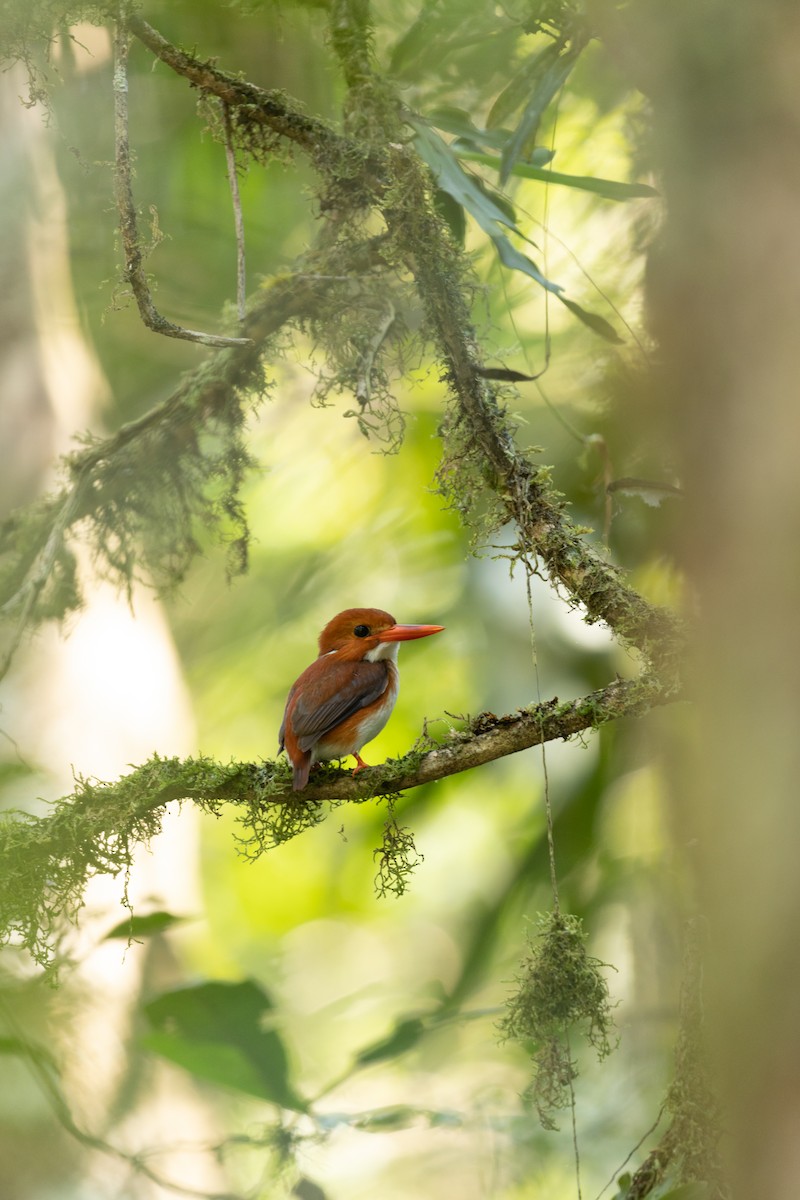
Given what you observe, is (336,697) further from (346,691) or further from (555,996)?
(555,996)

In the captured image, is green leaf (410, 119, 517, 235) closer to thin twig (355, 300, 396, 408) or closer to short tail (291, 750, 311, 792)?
thin twig (355, 300, 396, 408)

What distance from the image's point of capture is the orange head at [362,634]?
2742mm

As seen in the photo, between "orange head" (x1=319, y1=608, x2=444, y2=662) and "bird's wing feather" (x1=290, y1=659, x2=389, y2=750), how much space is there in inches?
1.5

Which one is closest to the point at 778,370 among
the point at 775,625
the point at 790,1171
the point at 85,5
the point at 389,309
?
the point at 775,625

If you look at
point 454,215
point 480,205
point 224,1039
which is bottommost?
point 224,1039

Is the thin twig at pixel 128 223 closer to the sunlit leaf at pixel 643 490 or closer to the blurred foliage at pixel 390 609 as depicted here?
the blurred foliage at pixel 390 609

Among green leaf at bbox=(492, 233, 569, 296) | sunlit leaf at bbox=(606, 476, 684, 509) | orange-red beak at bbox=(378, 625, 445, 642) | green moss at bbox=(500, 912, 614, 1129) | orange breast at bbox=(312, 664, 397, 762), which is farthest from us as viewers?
orange-red beak at bbox=(378, 625, 445, 642)

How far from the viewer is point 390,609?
14.6 feet

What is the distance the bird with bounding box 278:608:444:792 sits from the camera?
2.42m

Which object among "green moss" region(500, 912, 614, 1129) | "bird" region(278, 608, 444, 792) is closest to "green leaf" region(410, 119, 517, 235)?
"bird" region(278, 608, 444, 792)

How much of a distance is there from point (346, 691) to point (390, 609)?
1868 millimetres

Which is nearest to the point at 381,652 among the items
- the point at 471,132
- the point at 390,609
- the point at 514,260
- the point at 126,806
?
the point at 126,806

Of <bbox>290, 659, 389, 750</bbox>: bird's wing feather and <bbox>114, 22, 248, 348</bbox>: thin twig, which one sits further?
<bbox>290, 659, 389, 750</bbox>: bird's wing feather

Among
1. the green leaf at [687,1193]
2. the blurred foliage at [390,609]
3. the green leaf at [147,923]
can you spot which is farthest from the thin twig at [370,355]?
the green leaf at [687,1193]
